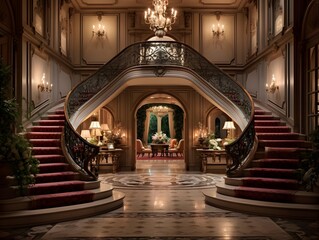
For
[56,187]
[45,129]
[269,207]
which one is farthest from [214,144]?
[56,187]

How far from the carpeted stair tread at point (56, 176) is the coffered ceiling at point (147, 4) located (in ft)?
28.7

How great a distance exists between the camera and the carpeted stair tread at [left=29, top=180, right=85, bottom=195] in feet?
22.2

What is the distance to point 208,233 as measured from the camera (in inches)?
219

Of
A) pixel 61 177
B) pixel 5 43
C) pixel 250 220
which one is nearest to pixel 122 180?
pixel 61 177

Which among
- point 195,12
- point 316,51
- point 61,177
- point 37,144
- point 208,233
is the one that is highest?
point 195,12

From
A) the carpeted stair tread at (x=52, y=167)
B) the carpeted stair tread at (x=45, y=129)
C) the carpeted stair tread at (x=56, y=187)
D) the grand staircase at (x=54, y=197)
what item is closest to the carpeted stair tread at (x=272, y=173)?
the grand staircase at (x=54, y=197)

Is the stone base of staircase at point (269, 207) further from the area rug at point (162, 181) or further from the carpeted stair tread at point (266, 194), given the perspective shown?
the area rug at point (162, 181)

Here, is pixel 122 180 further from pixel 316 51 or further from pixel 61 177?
pixel 316 51

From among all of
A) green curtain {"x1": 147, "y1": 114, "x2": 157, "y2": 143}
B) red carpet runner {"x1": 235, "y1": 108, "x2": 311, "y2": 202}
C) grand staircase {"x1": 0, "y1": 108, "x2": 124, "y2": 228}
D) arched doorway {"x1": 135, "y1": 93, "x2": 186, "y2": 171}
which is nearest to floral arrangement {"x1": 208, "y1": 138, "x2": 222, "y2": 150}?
red carpet runner {"x1": 235, "y1": 108, "x2": 311, "y2": 202}

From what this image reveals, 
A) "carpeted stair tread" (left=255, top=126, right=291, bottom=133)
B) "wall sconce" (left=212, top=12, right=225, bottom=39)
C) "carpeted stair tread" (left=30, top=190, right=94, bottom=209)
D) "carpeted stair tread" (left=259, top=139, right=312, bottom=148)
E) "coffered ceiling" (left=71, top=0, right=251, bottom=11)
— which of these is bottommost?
"carpeted stair tread" (left=30, top=190, right=94, bottom=209)

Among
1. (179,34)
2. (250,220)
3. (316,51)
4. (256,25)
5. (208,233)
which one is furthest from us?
(179,34)

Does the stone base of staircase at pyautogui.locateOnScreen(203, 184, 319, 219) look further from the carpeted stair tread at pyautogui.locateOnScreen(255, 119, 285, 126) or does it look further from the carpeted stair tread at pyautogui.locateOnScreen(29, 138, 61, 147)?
the carpeted stair tread at pyautogui.locateOnScreen(29, 138, 61, 147)

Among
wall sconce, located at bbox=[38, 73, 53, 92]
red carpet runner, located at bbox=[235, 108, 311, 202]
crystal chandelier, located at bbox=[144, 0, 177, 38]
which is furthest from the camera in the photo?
crystal chandelier, located at bbox=[144, 0, 177, 38]

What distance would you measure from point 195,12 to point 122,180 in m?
7.29
